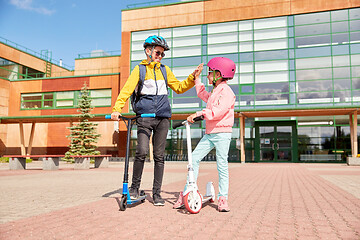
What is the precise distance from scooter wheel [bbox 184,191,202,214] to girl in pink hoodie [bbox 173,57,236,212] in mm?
292

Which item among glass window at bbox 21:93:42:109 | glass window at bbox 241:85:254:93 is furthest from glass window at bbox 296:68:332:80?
glass window at bbox 21:93:42:109

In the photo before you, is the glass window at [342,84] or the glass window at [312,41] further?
Answer: the glass window at [312,41]

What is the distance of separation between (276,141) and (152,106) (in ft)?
68.8

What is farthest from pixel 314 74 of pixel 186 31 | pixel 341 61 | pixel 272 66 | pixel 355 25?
pixel 186 31

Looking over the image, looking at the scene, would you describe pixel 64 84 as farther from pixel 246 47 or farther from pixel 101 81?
pixel 246 47

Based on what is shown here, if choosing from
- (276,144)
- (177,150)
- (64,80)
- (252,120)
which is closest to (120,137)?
(177,150)

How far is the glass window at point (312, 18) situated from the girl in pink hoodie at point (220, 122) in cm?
2161

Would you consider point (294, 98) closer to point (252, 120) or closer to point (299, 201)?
point (252, 120)

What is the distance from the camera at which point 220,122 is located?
398 cm

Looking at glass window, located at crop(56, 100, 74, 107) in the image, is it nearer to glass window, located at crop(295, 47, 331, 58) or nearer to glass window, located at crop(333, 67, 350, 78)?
glass window, located at crop(295, 47, 331, 58)

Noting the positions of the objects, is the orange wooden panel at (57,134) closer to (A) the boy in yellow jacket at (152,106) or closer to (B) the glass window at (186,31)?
(B) the glass window at (186,31)

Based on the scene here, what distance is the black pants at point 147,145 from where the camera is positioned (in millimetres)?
4180

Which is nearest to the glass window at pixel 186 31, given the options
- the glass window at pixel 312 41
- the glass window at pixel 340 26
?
the glass window at pixel 312 41

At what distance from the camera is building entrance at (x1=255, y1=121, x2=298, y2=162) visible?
23.3 metres
